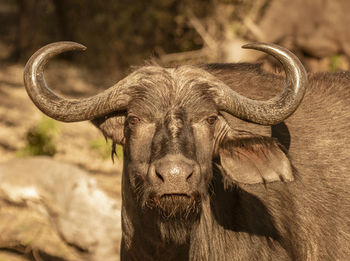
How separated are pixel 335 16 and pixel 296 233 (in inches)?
371

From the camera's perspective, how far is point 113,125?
13.4 ft

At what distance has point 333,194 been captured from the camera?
4.34m

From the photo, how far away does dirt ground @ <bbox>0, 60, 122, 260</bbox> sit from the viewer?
360 inches

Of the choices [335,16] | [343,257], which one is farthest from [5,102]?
[343,257]

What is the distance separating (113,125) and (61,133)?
22.2 feet

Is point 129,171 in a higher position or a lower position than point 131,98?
lower

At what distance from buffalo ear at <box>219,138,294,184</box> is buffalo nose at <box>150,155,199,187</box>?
2.02 feet

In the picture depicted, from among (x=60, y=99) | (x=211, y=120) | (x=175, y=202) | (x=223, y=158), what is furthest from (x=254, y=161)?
(x=60, y=99)

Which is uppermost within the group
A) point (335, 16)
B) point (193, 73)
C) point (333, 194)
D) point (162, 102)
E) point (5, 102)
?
point (335, 16)

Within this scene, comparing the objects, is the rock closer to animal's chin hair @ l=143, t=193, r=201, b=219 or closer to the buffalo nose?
animal's chin hair @ l=143, t=193, r=201, b=219

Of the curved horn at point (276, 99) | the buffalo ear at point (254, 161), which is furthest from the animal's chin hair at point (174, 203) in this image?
the curved horn at point (276, 99)

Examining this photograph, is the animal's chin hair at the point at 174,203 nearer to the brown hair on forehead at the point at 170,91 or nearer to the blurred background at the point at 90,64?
the brown hair on forehead at the point at 170,91

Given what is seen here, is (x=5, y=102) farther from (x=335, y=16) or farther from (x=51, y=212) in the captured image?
(x=335, y=16)

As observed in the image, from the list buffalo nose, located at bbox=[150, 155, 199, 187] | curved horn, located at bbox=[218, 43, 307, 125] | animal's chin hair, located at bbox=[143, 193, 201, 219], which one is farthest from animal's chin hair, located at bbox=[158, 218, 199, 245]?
curved horn, located at bbox=[218, 43, 307, 125]
